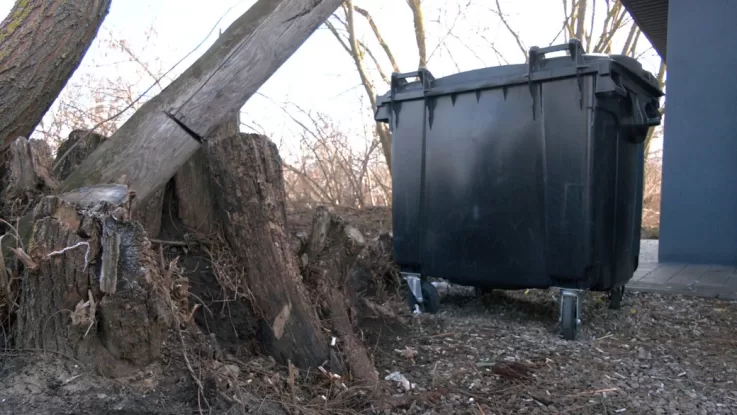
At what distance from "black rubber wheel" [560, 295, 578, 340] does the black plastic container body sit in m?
0.09

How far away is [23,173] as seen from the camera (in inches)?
107

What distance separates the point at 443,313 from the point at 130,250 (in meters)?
2.46

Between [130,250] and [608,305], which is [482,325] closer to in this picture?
[608,305]

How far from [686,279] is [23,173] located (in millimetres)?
4938

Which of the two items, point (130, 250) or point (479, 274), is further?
point (479, 274)

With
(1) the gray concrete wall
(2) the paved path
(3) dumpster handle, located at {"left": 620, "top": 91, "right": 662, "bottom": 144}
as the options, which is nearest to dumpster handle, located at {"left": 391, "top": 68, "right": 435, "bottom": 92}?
(3) dumpster handle, located at {"left": 620, "top": 91, "right": 662, "bottom": 144}

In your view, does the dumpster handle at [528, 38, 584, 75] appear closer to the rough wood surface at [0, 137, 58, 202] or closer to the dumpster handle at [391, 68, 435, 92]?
the dumpster handle at [391, 68, 435, 92]

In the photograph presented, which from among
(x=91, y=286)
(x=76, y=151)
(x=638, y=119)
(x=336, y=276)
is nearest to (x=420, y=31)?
(x=638, y=119)

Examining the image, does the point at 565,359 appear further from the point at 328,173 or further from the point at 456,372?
the point at 328,173

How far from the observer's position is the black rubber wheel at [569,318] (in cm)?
337

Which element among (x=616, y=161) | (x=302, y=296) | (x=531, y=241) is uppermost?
(x=616, y=161)

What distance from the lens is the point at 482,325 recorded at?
3.69m

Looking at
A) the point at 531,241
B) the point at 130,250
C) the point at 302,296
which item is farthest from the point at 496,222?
the point at 130,250

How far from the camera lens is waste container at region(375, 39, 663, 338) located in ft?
10.8
